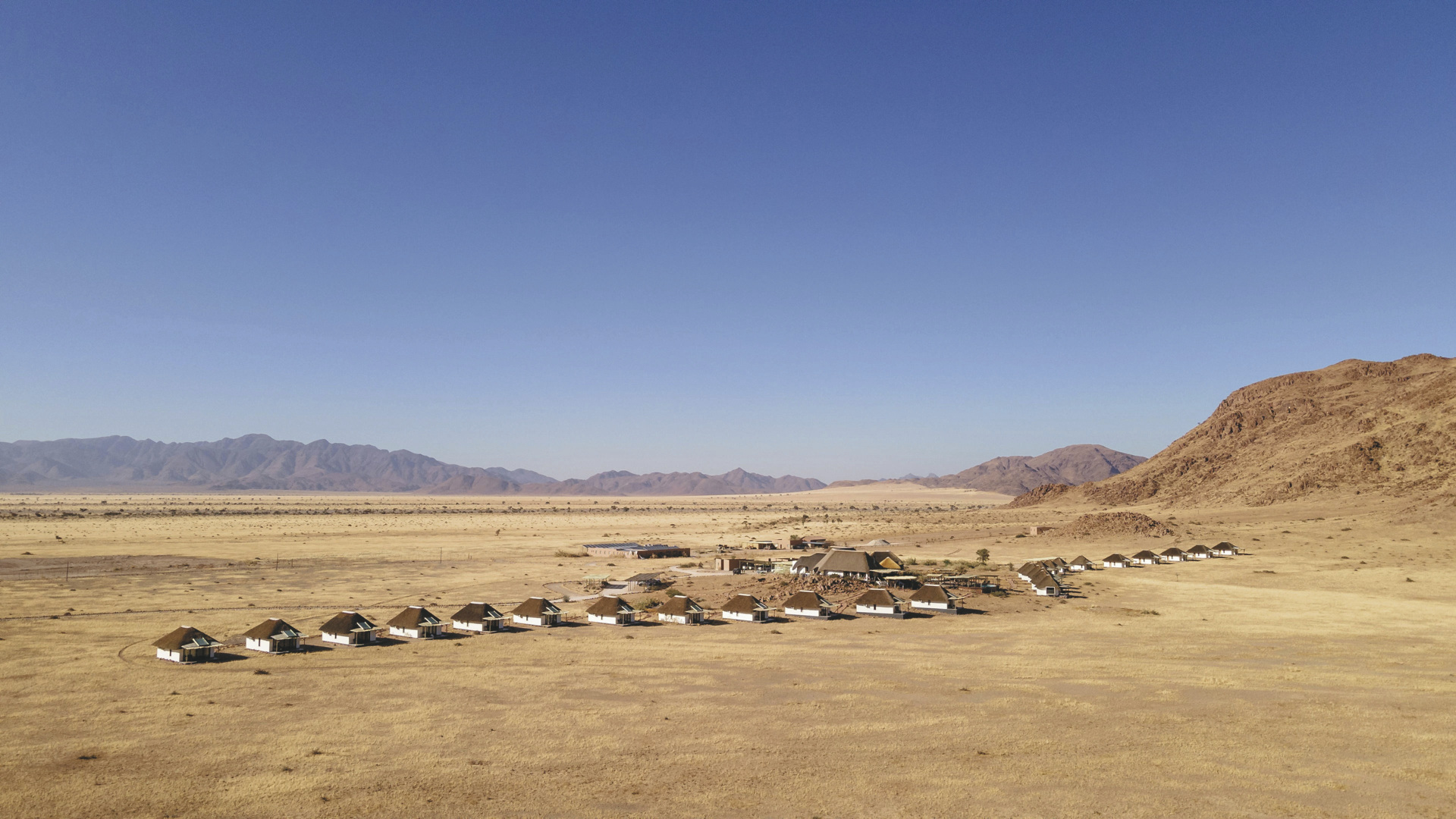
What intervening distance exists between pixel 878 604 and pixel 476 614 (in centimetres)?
2625

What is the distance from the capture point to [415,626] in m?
44.0

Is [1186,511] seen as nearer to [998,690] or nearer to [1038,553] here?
[1038,553]

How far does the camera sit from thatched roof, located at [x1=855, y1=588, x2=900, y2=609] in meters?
53.3

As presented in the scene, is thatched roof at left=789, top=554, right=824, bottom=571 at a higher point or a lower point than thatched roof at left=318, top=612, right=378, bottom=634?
higher

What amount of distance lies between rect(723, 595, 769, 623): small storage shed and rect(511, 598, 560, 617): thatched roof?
1123 cm

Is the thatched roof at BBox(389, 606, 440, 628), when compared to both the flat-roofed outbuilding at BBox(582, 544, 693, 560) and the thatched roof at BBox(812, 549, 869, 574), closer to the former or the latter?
the thatched roof at BBox(812, 549, 869, 574)

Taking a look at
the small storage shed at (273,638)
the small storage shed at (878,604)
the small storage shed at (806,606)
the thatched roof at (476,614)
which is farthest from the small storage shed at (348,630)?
the small storage shed at (878,604)

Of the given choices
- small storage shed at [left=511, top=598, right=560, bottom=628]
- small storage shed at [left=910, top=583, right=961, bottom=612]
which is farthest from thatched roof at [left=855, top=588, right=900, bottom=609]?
small storage shed at [left=511, top=598, right=560, bottom=628]

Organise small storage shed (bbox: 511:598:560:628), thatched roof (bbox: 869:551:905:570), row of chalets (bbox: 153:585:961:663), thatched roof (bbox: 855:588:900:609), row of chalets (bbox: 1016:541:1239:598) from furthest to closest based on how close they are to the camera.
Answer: thatched roof (bbox: 869:551:905:570), row of chalets (bbox: 1016:541:1239:598), thatched roof (bbox: 855:588:900:609), small storage shed (bbox: 511:598:560:628), row of chalets (bbox: 153:585:961:663)

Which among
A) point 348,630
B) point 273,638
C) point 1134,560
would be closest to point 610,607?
point 348,630

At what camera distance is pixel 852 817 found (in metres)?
21.3

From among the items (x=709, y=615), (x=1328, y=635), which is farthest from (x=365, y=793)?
(x=1328, y=635)

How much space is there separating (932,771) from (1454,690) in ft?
87.6

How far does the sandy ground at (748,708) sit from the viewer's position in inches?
894
